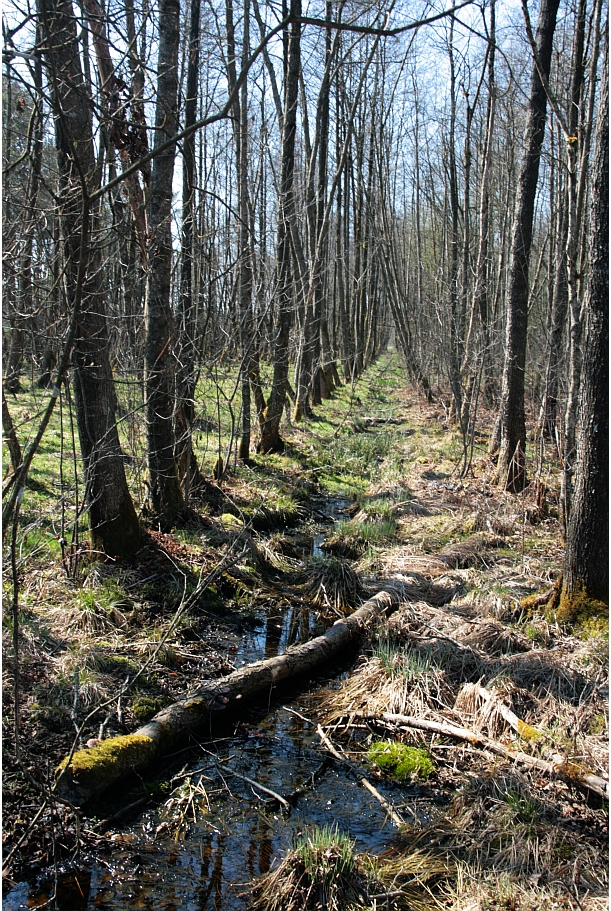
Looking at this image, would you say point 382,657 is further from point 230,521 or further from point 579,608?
point 230,521

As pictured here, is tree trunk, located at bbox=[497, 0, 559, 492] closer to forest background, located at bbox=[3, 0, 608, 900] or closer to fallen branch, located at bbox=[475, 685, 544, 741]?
forest background, located at bbox=[3, 0, 608, 900]

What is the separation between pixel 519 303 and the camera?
1045 cm

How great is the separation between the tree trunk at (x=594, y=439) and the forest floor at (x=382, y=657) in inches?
13.5

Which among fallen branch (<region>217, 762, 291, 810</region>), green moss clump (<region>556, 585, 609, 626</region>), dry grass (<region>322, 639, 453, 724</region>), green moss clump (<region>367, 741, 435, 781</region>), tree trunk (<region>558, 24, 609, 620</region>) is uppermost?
tree trunk (<region>558, 24, 609, 620</region>)

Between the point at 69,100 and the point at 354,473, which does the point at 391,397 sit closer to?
the point at 354,473

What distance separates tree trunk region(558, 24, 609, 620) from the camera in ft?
16.6

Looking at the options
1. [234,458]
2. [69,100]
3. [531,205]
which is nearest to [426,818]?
[69,100]

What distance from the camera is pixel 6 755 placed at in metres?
3.89

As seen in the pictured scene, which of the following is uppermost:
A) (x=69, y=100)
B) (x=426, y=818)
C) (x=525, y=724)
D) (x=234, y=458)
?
(x=69, y=100)

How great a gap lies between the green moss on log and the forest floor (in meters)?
0.16

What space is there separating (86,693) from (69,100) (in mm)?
4681

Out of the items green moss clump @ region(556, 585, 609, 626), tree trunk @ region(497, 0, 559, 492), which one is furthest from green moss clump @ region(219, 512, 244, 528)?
tree trunk @ region(497, 0, 559, 492)

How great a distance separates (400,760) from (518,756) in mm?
784

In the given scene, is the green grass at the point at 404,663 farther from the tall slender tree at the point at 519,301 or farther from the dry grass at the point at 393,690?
the tall slender tree at the point at 519,301
